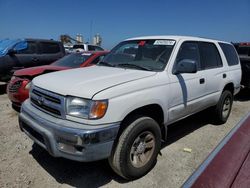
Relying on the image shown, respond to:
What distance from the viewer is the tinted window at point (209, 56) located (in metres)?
4.27

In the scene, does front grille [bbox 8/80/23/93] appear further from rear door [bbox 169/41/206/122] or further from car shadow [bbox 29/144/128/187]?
rear door [bbox 169/41/206/122]

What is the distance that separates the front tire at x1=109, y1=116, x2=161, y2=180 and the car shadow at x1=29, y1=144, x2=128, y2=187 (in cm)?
26

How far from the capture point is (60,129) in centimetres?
251

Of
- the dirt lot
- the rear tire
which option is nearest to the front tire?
the dirt lot

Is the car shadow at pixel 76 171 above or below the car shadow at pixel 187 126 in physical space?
above

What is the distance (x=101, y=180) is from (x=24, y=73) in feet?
11.2

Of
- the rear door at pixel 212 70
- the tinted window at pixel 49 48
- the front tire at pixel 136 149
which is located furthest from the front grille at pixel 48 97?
the tinted window at pixel 49 48

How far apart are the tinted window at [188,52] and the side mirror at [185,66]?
8.2 inches

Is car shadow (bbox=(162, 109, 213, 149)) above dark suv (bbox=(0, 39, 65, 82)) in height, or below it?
below

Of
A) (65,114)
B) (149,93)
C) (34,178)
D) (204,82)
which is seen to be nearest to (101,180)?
(34,178)

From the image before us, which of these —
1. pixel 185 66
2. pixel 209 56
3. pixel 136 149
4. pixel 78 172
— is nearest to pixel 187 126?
pixel 209 56

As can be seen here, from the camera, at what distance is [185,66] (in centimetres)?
332

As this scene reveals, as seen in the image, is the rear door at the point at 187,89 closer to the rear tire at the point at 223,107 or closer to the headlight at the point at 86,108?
the rear tire at the point at 223,107

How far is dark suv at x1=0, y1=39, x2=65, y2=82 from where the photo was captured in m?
8.23
